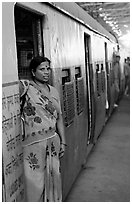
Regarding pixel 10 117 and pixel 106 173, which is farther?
pixel 106 173

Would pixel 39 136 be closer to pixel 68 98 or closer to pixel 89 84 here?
pixel 68 98

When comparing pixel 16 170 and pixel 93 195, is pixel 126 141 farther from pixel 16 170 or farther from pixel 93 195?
pixel 16 170

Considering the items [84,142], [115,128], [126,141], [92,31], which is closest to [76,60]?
[84,142]

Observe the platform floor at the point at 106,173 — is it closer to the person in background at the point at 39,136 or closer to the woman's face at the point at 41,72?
the person in background at the point at 39,136

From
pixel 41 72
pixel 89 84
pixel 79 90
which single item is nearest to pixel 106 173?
pixel 79 90

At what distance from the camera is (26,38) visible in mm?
3584

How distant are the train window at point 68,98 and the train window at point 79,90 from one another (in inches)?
15.4

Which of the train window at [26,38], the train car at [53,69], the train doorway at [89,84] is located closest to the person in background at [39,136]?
the train car at [53,69]

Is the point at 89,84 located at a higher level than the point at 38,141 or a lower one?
higher

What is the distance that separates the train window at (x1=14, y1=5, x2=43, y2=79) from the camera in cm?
289

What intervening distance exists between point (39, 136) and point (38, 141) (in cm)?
4

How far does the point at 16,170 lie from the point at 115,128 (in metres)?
6.20

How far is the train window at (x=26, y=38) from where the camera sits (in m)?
2.89

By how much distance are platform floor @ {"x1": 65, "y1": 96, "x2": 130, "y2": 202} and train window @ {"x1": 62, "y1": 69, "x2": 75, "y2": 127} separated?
1.06 m
